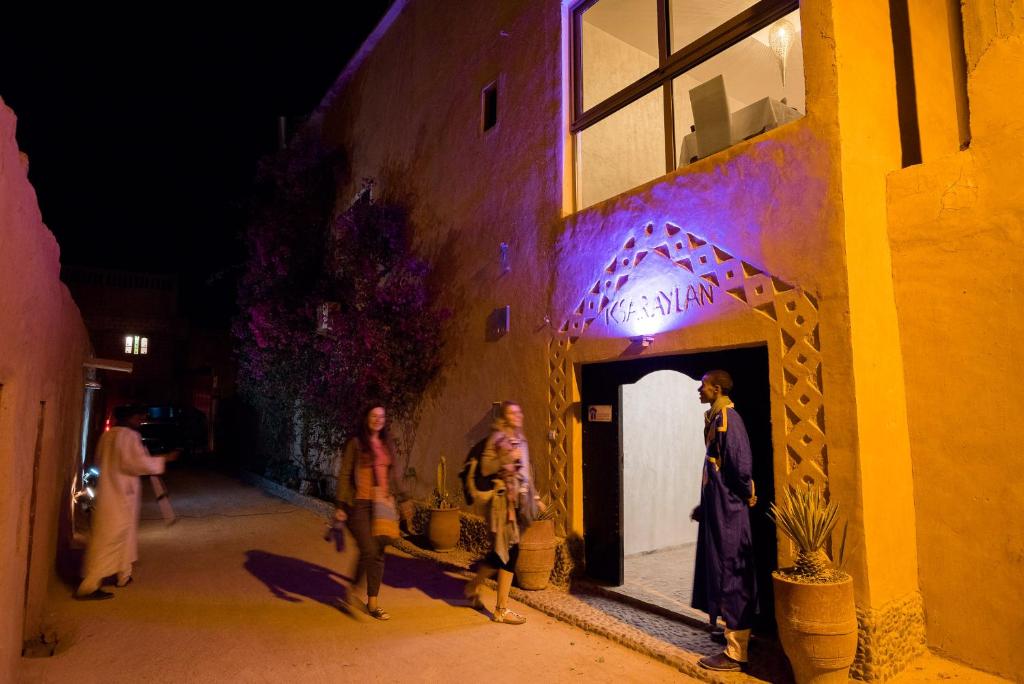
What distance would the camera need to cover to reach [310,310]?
12.4 metres

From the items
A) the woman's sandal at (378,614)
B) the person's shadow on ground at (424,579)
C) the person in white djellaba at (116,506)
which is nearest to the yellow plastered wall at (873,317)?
the person's shadow on ground at (424,579)

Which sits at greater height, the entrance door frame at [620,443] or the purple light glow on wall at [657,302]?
the purple light glow on wall at [657,302]

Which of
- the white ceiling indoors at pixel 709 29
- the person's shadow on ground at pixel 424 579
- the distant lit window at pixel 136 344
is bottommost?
the person's shadow on ground at pixel 424 579

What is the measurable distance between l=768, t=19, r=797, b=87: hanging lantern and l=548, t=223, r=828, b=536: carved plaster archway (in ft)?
9.51

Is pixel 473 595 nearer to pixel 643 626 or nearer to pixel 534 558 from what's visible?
pixel 534 558

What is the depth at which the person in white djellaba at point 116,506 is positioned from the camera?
20.7ft

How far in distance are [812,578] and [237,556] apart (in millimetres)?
7036

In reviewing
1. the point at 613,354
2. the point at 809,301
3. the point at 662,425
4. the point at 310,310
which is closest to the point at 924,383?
the point at 809,301

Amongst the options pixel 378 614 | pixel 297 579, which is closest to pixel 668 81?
pixel 378 614

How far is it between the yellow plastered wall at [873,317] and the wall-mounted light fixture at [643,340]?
1.92 m

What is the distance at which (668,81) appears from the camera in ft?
21.7

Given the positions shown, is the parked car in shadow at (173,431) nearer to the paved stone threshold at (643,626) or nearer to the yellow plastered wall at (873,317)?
the paved stone threshold at (643,626)

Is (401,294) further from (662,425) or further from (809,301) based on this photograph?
(809,301)

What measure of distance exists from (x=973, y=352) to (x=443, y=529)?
6.34 metres
